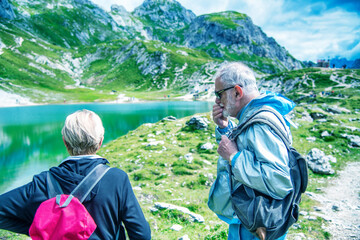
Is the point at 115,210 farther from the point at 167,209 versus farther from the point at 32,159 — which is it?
the point at 32,159

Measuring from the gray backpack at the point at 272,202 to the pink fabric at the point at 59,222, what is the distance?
2.08m

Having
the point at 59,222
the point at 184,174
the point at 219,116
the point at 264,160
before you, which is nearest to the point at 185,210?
the point at 184,174

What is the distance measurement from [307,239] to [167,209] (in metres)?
4.86

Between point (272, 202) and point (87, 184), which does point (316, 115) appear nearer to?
point (272, 202)

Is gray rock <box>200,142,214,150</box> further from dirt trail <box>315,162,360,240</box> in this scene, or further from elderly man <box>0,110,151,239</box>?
elderly man <box>0,110,151,239</box>

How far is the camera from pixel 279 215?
2594mm

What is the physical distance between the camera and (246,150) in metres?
2.73

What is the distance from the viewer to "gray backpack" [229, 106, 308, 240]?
256 centimetres

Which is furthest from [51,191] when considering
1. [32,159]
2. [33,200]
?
[32,159]

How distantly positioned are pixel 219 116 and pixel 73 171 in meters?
2.67

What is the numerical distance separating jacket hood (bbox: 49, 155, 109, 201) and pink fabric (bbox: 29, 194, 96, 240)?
0.23 m

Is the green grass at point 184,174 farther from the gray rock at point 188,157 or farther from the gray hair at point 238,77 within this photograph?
the gray hair at point 238,77

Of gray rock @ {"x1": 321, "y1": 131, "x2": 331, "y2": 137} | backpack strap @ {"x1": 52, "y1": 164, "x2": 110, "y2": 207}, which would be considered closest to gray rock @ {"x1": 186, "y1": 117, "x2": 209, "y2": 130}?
gray rock @ {"x1": 321, "y1": 131, "x2": 331, "y2": 137}

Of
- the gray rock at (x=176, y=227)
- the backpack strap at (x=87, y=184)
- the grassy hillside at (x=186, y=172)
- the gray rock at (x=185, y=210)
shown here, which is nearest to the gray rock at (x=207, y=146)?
the grassy hillside at (x=186, y=172)
